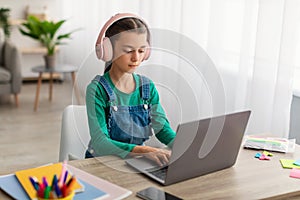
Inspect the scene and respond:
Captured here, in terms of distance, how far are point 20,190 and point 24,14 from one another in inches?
193

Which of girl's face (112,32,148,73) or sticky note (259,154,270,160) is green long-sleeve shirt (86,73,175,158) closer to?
girl's face (112,32,148,73)

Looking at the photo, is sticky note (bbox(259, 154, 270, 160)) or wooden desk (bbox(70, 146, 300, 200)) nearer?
wooden desk (bbox(70, 146, 300, 200))

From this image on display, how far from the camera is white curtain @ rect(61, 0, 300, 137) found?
2.84 metres

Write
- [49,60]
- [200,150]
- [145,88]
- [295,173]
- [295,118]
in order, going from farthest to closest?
[49,60] < [295,118] < [145,88] < [295,173] < [200,150]

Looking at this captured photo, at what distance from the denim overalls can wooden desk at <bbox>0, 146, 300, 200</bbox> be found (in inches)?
6.8

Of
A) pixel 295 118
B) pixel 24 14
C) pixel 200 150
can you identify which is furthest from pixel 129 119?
pixel 24 14

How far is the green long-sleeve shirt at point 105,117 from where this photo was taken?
1.82 m

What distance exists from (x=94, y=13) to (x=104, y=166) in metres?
3.77

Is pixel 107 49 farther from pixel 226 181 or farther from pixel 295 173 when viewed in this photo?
pixel 295 173

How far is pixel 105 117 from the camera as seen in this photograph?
1894 millimetres

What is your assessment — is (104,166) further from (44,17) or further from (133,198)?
(44,17)

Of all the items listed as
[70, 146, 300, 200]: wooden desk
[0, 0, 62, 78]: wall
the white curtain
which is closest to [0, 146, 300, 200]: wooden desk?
[70, 146, 300, 200]: wooden desk

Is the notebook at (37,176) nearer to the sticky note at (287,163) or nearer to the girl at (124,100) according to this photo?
the girl at (124,100)

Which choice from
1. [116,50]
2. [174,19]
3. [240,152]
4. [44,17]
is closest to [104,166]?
[116,50]
